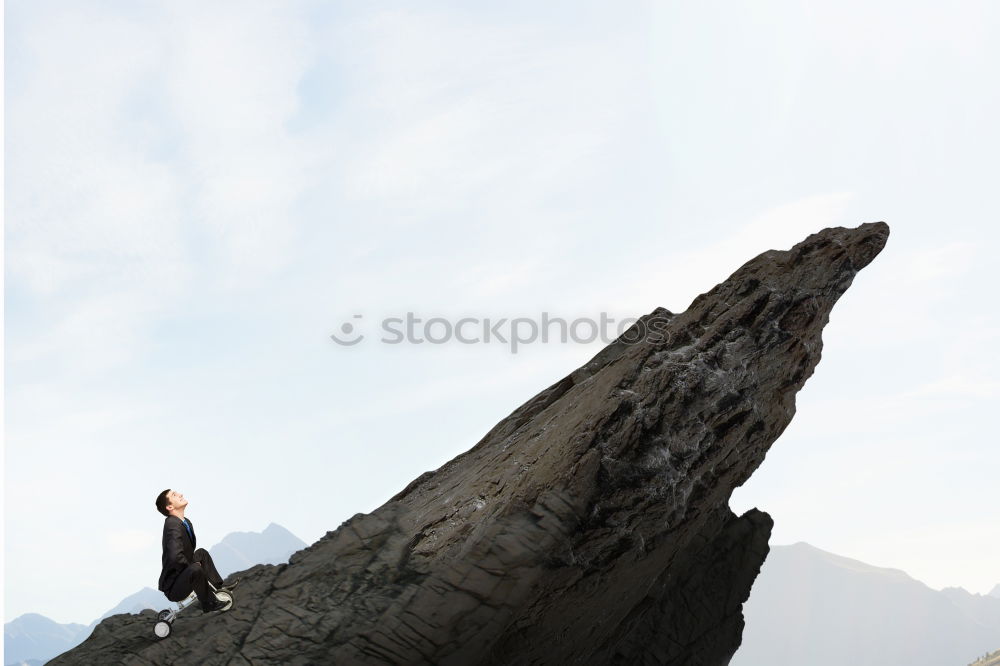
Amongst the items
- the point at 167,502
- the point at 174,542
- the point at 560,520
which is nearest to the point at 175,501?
the point at 167,502

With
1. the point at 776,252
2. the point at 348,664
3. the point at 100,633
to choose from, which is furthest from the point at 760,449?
the point at 100,633

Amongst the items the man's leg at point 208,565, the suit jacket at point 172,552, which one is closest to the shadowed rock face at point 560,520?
the man's leg at point 208,565

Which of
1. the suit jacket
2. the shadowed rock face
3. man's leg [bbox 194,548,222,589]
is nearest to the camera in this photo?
the suit jacket

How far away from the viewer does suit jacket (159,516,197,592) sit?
927 centimetres

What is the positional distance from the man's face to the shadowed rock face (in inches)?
74.8

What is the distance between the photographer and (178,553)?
9289 millimetres

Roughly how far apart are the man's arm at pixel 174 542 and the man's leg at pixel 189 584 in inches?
4.4

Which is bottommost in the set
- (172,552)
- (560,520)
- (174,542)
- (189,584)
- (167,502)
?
(560,520)

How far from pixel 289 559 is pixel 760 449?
7.51m

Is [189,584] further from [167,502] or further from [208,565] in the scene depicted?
[167,502]

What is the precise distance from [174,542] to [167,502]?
46 cm

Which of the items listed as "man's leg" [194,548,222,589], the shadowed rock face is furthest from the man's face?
the shadowed rock face

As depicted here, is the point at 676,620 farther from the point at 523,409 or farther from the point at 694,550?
the point at 523,409

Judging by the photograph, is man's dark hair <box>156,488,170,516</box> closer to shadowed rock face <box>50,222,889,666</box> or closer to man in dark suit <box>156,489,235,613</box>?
man in dark suit <box>156,489,235,613</box>
